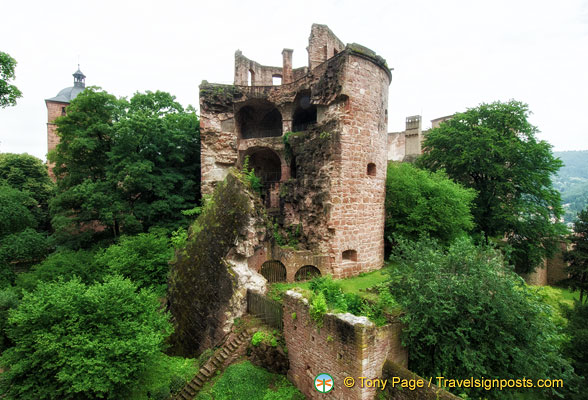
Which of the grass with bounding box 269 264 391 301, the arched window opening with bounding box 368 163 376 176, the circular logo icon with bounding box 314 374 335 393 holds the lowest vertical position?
the circular logo icon with bounding box 314 374 335 393

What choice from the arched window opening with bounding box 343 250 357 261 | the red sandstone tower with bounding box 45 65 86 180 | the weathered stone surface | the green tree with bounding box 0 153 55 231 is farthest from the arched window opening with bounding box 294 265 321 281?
the red sandstone tower with bounding box 45 65 86 180

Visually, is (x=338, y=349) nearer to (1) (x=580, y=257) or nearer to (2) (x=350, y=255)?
(2) (x=350, y=255)

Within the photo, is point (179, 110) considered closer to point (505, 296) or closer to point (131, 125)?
point (131, 125)

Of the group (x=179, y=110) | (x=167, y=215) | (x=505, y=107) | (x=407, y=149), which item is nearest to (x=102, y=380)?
(x=167, y=215)

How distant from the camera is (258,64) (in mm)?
21234

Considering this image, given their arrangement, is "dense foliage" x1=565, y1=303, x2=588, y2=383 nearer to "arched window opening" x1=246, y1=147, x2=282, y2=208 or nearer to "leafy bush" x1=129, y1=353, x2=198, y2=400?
"leafy bush" x1=129, y1=353, x2=198, y2=400

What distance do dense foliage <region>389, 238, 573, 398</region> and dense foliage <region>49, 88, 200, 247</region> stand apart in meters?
15.2

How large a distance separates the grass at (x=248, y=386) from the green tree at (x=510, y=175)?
48.9 ft

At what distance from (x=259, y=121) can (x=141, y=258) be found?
39.4 ft

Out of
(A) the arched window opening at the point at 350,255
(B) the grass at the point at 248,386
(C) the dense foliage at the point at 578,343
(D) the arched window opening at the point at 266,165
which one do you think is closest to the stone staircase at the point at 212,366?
(B) the grass at the point at 248,386

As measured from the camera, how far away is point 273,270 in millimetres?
12570

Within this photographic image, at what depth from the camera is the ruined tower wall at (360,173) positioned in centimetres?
1312

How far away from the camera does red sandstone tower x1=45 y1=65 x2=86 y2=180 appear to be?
101ft

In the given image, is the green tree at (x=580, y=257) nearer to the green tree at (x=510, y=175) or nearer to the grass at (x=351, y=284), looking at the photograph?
the green tree at (x=510, y=175)
